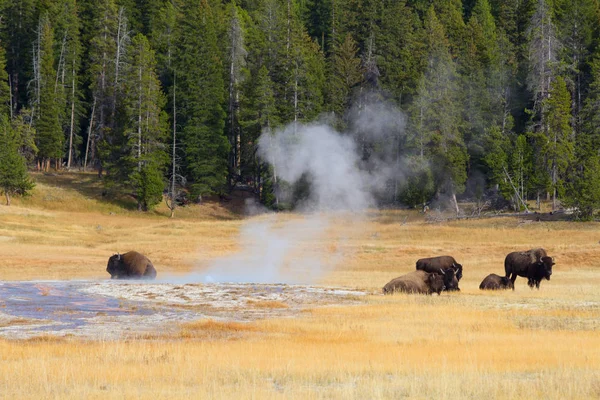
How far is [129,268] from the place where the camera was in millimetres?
38562

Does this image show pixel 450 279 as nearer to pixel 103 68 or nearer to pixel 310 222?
pixel 310 222

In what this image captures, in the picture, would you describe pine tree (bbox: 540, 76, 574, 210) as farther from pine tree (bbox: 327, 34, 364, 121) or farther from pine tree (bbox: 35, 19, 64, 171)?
pine tree (bbox: 35, 19, 64, 171)

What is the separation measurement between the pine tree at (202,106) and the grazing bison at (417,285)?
64.8 m

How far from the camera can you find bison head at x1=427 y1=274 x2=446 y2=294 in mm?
32281

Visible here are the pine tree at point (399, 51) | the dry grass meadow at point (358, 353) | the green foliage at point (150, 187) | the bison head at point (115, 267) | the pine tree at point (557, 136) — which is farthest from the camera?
the pine tree at point (399, 51)

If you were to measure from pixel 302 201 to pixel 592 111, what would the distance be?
34.1 metres

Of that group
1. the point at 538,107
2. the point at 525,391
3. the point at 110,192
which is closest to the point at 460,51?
the point at 538,107

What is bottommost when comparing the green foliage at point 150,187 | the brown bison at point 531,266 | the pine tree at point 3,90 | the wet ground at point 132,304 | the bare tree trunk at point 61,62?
Result: the wet ground at point 132,304

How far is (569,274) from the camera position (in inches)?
1720

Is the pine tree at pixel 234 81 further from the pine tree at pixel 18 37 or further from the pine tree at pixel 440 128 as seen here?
the pine tree at pixel 18 37

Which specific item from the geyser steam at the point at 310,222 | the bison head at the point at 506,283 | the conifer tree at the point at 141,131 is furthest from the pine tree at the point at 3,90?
the bison head at the point at 506,283

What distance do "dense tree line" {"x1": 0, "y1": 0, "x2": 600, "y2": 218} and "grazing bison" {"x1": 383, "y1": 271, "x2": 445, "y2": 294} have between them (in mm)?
40024

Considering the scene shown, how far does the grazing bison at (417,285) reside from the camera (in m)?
32.0

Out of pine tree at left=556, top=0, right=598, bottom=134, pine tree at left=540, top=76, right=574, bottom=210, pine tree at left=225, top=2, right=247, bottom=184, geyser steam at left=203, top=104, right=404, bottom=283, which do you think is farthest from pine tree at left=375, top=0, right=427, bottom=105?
geyser steam at left=203, top=104, right=404, bottom=283
